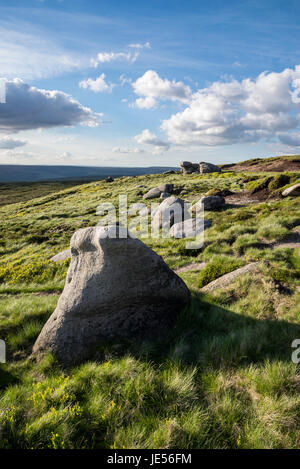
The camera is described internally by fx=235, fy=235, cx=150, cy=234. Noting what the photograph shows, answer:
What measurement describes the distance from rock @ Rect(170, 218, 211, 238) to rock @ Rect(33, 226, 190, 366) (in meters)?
10.6

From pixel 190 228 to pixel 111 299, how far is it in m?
12.7

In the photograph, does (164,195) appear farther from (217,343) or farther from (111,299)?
(217,343)

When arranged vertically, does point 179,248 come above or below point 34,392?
above

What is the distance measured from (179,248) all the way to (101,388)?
11.2m

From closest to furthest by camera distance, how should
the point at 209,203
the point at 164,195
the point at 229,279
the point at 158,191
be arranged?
the point at 229,279, the point at 209,203, the point at 164,195, the point at 158,191

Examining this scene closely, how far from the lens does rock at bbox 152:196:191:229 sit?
21.5 meters

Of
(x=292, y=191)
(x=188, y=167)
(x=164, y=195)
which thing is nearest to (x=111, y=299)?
(x=292, y=191)

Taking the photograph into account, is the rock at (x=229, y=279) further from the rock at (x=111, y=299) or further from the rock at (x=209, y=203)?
the rock at (x=209, y=203)

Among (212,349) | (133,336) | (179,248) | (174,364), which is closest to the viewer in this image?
(174,364)

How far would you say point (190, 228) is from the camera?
18312 millimetres

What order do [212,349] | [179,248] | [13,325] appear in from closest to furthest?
[212,349], [13,325], [179,248]

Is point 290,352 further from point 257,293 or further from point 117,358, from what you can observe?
point 117,358

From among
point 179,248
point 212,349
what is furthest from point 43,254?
point 212,349
